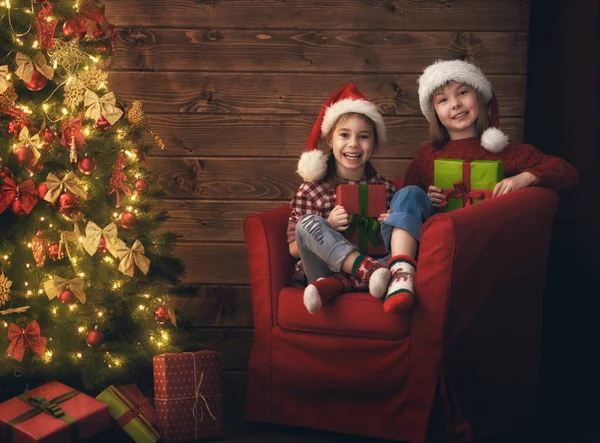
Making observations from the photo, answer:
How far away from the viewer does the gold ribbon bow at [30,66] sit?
2.24 metres

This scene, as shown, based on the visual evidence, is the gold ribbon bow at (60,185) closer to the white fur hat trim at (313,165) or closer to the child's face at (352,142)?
the white fur hat trim at (313,165)

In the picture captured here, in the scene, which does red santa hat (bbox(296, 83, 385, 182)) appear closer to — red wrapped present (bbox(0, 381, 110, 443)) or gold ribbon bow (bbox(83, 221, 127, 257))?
gold ribbon bow (bbox(83, 221, 127, 257))

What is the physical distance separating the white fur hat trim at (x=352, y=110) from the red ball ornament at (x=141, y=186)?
621mm

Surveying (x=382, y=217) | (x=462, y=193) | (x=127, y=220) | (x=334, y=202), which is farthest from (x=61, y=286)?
(x=462, y=193)

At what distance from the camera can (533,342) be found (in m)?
2.40

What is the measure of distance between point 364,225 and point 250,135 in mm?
839

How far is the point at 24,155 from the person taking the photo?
2244 millimetres

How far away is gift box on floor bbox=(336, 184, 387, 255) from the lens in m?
2.44

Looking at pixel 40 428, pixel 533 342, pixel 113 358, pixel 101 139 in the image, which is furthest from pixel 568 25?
pixel 40 428

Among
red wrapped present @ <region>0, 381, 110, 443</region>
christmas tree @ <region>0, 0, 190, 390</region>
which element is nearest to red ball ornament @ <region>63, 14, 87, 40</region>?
christmas tree @ <region>0, 0, 190, 390</region>

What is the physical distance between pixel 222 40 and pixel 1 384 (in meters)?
1.49

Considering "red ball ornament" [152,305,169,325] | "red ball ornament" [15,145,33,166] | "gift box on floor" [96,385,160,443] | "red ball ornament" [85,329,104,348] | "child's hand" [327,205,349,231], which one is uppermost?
"red ball ornament" [15,145,33,166]

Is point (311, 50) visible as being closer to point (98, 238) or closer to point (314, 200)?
point (314, 200)

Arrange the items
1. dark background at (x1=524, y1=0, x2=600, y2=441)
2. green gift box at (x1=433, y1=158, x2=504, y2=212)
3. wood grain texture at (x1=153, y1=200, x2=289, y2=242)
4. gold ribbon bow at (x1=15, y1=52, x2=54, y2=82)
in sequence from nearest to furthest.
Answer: gold ribbon bow at (x1=15, y1=52, x2=54, y2=82) < green gift box at (x1=433, y1=158, x2=504, y2=212) < dark background at (x1=524, y1=0, x2=600, y2=441) < wood grain texture at (x1=153, y1=200, x2=289, y2=242)
